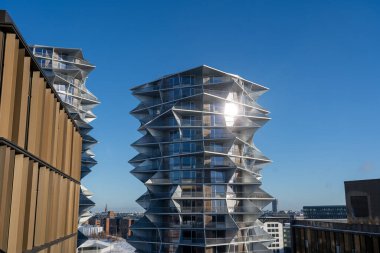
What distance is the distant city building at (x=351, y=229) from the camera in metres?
30.6

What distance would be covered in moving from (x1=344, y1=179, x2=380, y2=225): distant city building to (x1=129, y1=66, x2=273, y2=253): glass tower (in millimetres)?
16029

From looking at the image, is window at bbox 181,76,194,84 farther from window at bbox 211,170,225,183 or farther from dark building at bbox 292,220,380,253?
dark building at bbox 292,220,380,253

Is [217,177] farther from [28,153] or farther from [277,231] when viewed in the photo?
[277,231]

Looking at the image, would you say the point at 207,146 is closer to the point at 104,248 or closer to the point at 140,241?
the point at 140,241

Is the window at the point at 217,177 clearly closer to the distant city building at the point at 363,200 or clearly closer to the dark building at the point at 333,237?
the dark building at the point at 333,237

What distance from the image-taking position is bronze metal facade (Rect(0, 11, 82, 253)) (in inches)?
492

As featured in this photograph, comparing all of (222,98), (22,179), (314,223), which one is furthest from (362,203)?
(22,179)

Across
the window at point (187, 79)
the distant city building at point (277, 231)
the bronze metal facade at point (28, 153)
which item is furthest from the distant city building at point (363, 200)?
the distant city building at point (277, 231)

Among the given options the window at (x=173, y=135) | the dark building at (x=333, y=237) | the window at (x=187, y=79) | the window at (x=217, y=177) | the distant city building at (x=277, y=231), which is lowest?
the distant city building at (x=277, y=231)

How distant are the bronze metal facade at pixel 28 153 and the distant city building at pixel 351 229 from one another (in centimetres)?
2123

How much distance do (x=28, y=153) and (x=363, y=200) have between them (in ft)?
121

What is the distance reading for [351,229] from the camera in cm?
3247

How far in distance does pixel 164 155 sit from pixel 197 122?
689cm

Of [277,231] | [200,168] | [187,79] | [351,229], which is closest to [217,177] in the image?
[200,168]
